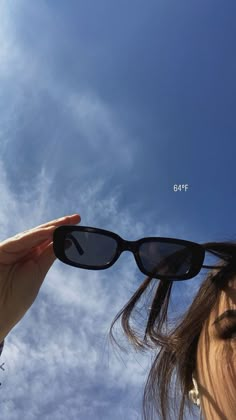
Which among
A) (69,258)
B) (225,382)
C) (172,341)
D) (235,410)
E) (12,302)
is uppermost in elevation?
(69,258)

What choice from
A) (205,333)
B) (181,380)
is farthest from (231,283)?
(181,380)

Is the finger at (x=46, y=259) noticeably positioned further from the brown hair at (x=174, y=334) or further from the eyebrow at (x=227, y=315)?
the eyebrow at (x=227, y=315)

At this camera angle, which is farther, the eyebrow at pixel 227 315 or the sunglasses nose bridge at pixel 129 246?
the sunglasses nose bridge at pixel 129 246

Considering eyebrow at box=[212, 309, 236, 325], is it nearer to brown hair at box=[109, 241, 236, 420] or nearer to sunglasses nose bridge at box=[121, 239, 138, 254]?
brown hair at box=[109, 241, 236, 420]

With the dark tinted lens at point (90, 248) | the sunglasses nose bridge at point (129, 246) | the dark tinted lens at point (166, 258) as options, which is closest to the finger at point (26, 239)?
the dark tinted lens at point (90, 248)

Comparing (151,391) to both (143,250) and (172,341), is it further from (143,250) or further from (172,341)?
(143,250)

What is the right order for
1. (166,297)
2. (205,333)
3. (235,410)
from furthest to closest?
(166,297) → (205,333) → (235,410)

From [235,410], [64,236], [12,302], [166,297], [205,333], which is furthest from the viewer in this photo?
[166,297]
